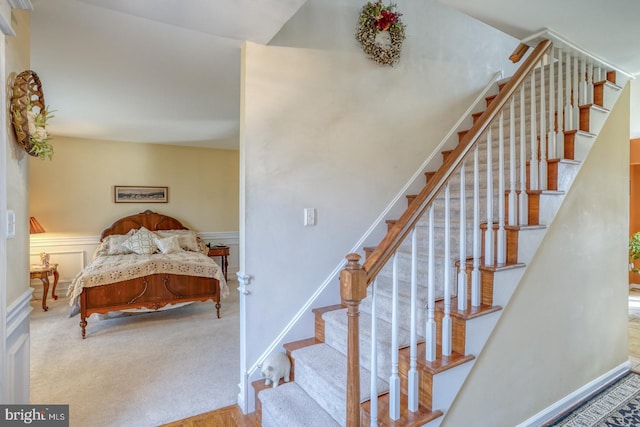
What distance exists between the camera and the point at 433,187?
4.84 feet

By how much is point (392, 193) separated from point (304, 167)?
894 mm

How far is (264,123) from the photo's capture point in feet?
6.88

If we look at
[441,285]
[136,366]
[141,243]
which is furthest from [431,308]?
[141,243]

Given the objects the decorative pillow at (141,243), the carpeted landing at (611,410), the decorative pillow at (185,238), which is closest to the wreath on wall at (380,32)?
the carpeted landing at (611,410)

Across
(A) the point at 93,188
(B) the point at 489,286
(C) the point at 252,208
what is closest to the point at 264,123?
(C) the point at 252,208

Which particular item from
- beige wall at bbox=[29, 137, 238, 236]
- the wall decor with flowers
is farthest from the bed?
the wall decor with flowers

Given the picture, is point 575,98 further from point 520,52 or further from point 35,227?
point 35,227

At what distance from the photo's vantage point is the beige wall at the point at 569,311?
182 centimetres

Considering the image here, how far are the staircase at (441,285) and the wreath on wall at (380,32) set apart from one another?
37.4 inches

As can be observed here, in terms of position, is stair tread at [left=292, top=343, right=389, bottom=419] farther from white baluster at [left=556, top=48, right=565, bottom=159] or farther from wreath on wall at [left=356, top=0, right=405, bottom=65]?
wreath on wall at [left=356, top=0, right=405, bottom=65]

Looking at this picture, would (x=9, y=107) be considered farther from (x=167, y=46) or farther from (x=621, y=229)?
(x=621, y=229)

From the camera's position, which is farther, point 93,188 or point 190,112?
point 93,188

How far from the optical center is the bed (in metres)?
3.38

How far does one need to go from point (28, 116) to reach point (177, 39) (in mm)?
1079
